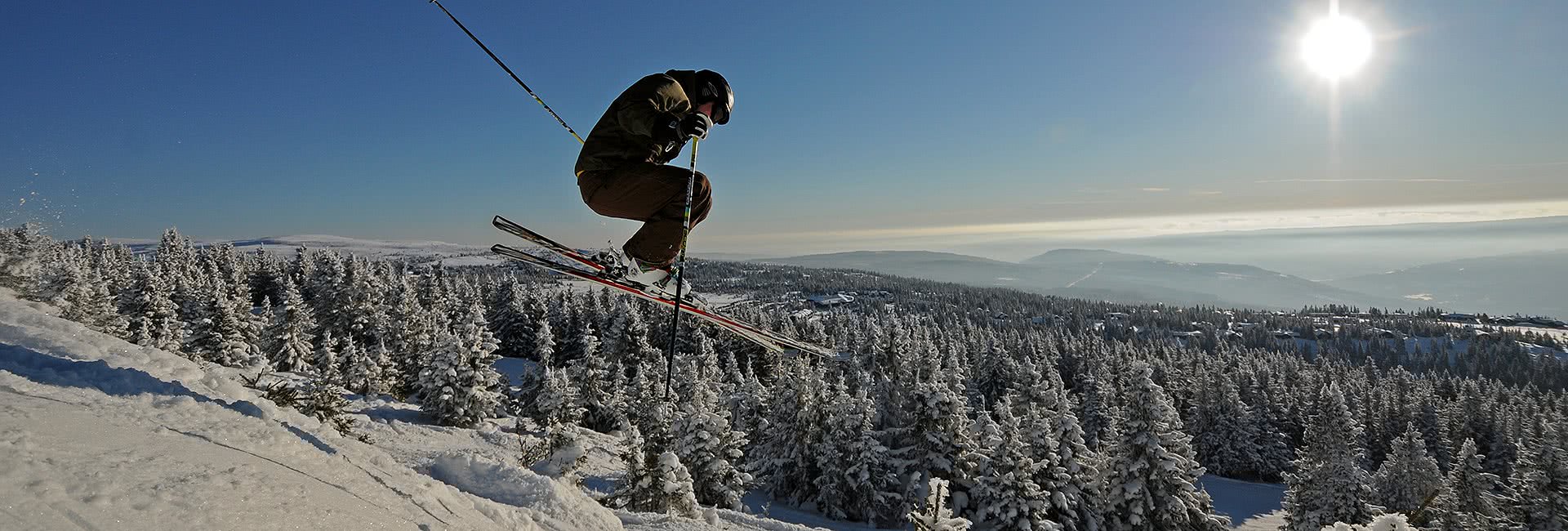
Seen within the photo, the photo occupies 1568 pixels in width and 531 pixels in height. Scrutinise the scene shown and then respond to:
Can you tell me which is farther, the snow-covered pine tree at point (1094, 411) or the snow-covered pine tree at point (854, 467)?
the snow-covered pine tree at point (1094, 411)

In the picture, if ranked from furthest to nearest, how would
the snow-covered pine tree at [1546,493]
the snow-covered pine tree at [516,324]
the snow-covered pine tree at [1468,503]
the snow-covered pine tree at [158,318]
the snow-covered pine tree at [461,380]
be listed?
the snow-covered pine tree at [516,324]
the snow-covered pine tree at [461,380]
the snow-covered pine tree at [158,318]
the snow-covered pine tree at [1468,503]
the snow-covered pine tree at [1546,493]

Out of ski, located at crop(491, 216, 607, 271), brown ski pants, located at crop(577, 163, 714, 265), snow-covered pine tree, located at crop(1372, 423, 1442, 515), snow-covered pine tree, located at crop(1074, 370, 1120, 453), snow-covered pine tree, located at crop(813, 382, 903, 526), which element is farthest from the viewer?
snow-covered pine tree, located at crop(1074, 370, 1120, 453)

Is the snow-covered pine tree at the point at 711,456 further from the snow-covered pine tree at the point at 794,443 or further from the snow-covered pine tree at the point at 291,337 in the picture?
the snow-covered pine tree at the point at 291,337

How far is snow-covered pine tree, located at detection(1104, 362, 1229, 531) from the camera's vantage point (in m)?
22.4

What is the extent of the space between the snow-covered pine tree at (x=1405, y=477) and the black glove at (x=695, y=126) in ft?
168

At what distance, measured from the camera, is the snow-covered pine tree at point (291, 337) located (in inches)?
1428

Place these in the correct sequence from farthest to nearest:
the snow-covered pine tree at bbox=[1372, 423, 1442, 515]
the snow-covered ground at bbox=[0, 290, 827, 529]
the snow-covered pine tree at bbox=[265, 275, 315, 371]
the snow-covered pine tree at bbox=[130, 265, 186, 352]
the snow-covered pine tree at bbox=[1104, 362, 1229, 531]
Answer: the snow-covered pine tree at bbox=[1372, 423, 1442, 515] < the snow-covered pine tree at bbox=[265, 275, 315, 371] < the snow-covered pine tree at bbox=[130, 265, 186, 352] < the snow-covered pine tree at bbox=[1104, 362, 1229, 531] < the snow-covered ground at bbox=[0, 290, 827, 529]

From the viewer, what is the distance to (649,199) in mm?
5500

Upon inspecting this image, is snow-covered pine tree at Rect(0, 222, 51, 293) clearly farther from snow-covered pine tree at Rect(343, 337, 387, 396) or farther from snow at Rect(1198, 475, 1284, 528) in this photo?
snow at Rect(1198, 475, 1284, 528)

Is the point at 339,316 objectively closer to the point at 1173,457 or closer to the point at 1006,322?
the point at 1173,457

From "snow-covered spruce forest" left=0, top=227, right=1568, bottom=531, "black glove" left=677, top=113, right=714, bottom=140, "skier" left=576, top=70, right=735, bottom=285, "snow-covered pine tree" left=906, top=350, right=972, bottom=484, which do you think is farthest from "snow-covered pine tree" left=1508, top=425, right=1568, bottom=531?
"black glove" left=677, top=113, right=714, bottom=140

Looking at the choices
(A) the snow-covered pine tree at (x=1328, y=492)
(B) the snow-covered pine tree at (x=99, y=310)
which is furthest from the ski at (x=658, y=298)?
(A) the snow-covered pine tree at (x=1328, y=492)

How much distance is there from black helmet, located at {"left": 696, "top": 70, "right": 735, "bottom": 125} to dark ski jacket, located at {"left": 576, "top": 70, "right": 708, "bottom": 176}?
0.07m

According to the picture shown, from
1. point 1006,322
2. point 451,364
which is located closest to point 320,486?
point 451,364
